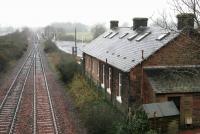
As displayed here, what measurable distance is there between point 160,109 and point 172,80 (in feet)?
8.85

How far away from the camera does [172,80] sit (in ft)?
66.6

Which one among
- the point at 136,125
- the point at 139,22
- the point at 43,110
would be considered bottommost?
the point at 43,110

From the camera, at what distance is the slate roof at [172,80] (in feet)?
64.5

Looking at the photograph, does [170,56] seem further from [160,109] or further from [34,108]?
[34,108]

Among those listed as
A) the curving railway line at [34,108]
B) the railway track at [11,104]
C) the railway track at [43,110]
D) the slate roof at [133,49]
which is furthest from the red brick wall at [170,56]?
the railway track at [11,104]

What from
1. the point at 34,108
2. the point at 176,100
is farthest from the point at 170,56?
the point at 34,108

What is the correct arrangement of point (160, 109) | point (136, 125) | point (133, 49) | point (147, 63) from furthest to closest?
point (133, 49)
point (147, 63)
point (160, 109)
point (136, 125)

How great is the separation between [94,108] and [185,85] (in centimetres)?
535

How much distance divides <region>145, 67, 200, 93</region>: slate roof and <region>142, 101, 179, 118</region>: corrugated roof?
1.15 m

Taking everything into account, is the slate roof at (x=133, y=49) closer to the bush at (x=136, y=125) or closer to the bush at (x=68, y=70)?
the bush at (x=136, y=125)

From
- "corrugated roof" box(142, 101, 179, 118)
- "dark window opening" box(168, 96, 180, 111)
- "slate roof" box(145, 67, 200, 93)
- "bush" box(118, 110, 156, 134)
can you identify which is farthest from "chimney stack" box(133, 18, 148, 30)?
"bush" box(118, 110, 156, 134)

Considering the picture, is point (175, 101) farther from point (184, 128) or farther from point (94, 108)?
point (94, 108)

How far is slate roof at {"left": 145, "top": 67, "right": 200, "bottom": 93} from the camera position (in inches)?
774

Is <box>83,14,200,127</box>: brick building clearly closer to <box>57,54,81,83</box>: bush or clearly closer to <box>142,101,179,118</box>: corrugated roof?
<box>142,101,179,118</box>: corrugated roof
